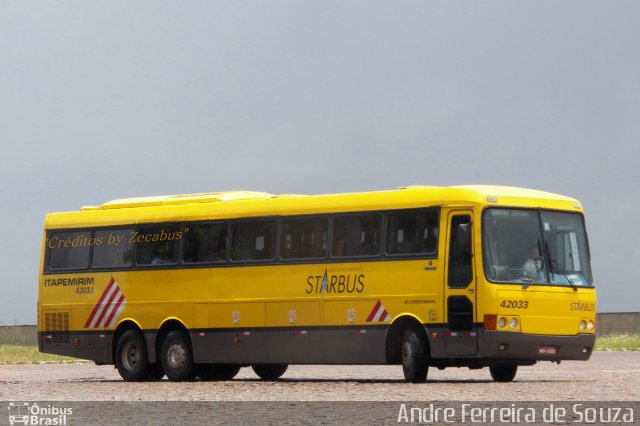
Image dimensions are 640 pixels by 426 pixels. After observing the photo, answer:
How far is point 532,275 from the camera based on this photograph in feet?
81.8

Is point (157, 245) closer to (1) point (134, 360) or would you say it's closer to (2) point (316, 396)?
(1) point (134, 360)

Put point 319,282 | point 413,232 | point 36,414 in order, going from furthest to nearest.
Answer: point 319,282 < point 413,232 < point 36,414

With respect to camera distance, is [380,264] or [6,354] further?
[6,354]

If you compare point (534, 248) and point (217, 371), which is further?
point (217, 371)

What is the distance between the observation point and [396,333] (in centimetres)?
2577

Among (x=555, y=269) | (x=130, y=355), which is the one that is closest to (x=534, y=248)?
(x=555, y=269)

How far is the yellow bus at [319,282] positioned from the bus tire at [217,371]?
3 cm

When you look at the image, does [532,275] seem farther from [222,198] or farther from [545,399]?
[222,198]

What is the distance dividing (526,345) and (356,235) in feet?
12.8

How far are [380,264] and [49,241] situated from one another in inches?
369

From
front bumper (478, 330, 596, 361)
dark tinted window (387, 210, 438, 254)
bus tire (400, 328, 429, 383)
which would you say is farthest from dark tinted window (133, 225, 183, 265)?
front bumper (478, 330, 596, 361)

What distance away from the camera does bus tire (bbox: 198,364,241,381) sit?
29703mm

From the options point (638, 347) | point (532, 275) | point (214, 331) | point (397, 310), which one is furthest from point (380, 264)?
point (638, 347)

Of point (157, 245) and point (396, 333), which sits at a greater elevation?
point (157, 245)
